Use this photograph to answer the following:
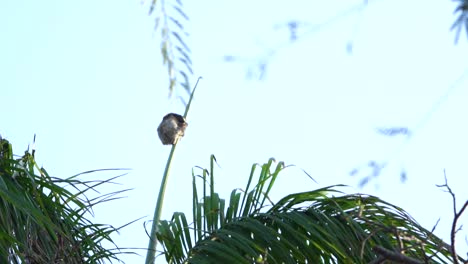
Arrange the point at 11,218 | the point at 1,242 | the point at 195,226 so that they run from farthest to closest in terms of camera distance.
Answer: the point at 195,226 → the point at 11,218 → the point at 1,242

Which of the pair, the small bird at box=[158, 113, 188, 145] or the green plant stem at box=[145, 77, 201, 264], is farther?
the small bird at box=[158, 113, 188, 145]

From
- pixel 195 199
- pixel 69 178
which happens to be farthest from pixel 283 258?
pixel 69 178

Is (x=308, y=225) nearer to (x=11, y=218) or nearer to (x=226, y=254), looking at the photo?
(x=226, y=254)

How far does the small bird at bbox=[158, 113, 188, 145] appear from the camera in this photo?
5.83 meters

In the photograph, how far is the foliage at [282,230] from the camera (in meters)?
4.74

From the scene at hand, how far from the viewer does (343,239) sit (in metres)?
4.82

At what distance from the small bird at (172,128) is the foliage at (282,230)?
0.69 meters

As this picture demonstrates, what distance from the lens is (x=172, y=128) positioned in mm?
5895

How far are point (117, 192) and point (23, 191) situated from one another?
0.36 m

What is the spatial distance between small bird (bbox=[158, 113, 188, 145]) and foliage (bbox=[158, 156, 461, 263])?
2.27 feet

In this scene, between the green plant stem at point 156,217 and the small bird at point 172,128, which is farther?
the small bird at point 172,128

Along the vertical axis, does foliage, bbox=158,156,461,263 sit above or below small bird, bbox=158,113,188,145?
below

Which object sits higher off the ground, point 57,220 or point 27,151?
point 27,151

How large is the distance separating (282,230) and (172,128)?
113cm
